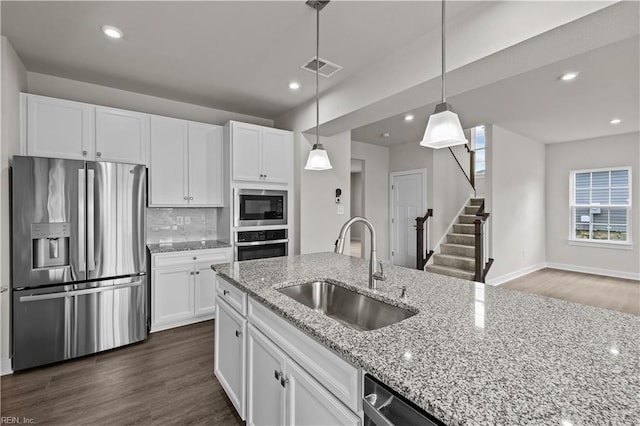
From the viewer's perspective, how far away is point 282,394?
1.32m

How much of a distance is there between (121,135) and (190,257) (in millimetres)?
1468

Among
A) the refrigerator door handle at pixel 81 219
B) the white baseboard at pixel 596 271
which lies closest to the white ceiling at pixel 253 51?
the refrigerator door handle at pixel 81 219

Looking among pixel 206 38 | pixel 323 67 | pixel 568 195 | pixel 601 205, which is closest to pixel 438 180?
pixel 568 195

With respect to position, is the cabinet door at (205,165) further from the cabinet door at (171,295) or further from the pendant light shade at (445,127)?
the pendant light shade at (445,127)

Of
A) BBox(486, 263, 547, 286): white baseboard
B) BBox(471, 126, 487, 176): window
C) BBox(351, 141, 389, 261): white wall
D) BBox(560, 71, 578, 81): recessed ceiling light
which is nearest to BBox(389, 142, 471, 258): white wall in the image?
BBox(351, 141, 389, 261): white wall

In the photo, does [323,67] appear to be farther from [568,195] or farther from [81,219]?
[568,195]

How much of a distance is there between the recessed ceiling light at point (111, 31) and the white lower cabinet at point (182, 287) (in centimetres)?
199

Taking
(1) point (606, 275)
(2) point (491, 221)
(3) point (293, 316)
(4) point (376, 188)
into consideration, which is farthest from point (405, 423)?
(1) point (606, 275)

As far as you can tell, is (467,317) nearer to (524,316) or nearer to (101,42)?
(524,316)

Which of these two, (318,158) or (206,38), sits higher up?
(206,38)

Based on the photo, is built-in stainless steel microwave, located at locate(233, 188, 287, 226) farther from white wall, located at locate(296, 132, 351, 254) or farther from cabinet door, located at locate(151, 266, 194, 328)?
cabinet door, located at locate(151, 266, 194, 328)

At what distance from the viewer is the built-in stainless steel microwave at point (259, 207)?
145 inches

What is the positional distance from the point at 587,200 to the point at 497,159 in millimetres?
2776

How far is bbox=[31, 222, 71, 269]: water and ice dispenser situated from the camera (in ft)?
8.02
